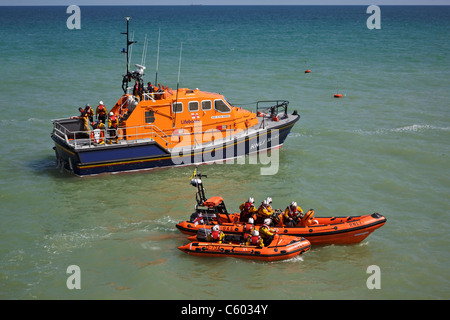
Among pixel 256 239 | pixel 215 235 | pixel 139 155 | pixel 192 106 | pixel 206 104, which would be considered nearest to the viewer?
pixel 256 239

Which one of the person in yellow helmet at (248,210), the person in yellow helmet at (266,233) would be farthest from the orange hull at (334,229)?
the person in yellow helmet at (248,210)

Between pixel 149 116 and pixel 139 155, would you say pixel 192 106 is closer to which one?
pixel 149 116

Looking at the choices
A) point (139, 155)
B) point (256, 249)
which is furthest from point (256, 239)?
point (139, 155)

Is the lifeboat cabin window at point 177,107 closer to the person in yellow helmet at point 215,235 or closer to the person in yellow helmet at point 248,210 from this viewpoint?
the person in yellow helmet at point 248,210

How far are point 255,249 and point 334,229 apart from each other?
2320 millimetres

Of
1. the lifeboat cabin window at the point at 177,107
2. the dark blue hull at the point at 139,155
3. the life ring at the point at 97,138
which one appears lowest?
the dark blue hull at the point at 139,155

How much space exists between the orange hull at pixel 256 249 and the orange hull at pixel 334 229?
43 cm

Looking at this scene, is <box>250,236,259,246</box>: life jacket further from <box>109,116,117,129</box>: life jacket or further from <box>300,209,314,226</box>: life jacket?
<box>109,116,117,129</box>: life jacket

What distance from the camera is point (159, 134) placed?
2045cm

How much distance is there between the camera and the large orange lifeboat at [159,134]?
1970 cm

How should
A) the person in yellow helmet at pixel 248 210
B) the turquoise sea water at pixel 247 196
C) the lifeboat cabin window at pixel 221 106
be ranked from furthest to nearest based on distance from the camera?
the lifeboat cabin window at pixel 221 106 < the person in yellow helmet at pixel 248 210 < the turquoise sea water at pixel 247 196

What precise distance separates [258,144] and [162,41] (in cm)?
4678

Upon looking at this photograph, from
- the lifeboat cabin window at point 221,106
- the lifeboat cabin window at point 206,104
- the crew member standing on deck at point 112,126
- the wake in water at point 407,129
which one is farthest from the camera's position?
the wake in water at point 407,129
